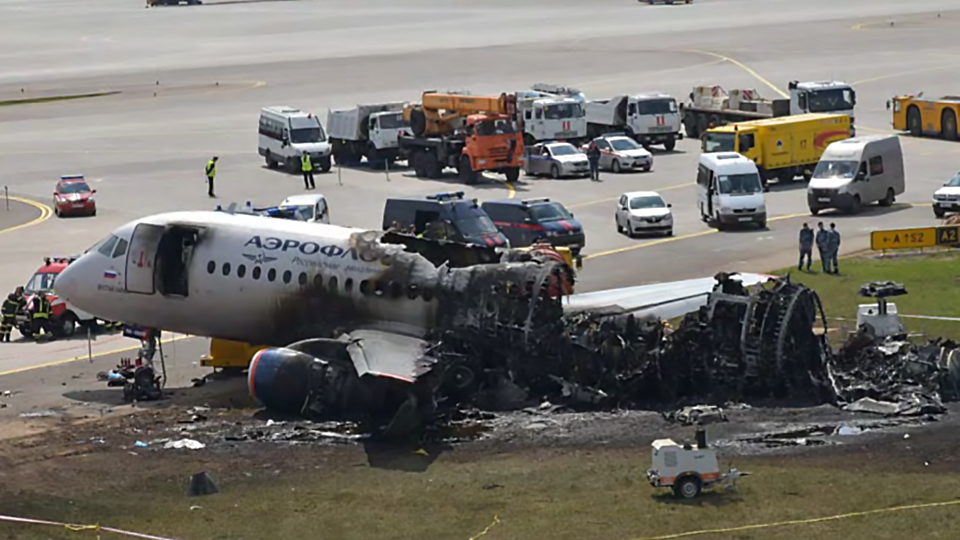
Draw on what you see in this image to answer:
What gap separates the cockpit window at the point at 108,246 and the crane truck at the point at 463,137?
36.7 metres

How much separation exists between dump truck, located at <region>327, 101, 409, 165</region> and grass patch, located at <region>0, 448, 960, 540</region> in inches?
2135

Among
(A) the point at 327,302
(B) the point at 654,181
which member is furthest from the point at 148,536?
(B) the point at 654,181

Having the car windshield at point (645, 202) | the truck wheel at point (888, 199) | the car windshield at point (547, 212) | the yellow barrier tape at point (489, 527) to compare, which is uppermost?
the car windshield at point (547, 212)

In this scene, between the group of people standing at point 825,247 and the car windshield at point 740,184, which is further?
the car windshield at point 740,184

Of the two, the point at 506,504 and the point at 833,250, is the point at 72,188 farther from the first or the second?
the point at 506,504

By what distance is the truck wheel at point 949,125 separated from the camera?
8881 centimetres

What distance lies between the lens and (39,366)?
155 ft

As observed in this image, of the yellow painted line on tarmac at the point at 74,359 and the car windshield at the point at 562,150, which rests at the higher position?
the car windshield at the point at 562,150

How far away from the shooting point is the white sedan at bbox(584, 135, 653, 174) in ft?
274

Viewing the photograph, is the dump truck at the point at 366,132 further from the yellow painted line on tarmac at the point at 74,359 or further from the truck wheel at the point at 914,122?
the yellow painted line on tarmac at the point at 74,359

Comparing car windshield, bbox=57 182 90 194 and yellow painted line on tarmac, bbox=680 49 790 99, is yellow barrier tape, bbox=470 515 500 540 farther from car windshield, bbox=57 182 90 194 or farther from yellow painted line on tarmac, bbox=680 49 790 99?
yellow painted line on tarmac, bbox=680 49 790 99

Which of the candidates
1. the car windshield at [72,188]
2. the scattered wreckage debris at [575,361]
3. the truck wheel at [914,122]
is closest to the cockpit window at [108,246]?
the scattered wreckage debris at [575,361]

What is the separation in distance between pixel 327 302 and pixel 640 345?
25.2 feet

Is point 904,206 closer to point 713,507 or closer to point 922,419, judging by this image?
point 922,419
